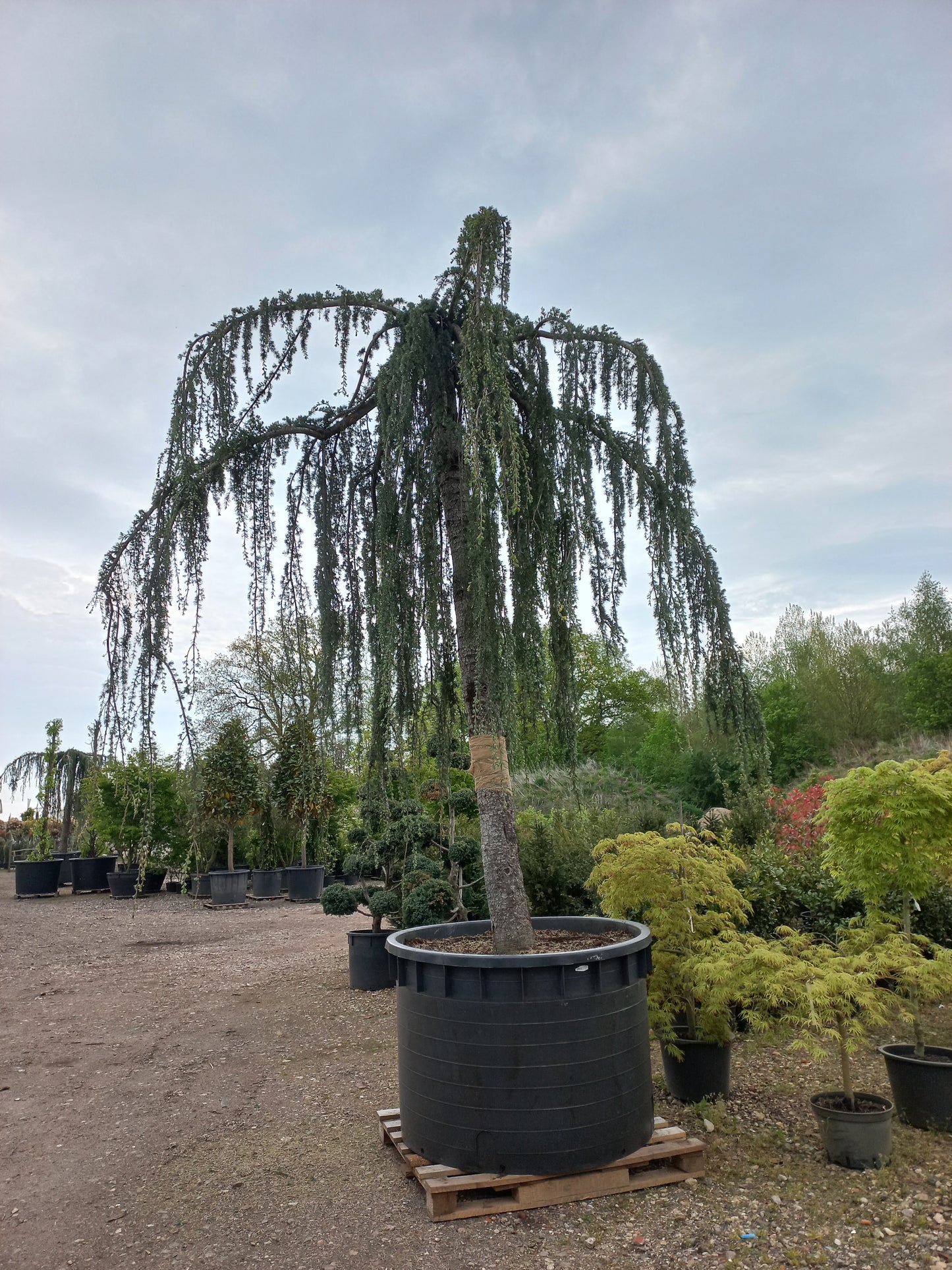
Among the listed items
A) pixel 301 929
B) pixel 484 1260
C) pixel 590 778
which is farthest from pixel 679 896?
pixel 590 778

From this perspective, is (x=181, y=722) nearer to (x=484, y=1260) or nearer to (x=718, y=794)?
(x=484, y=1260)

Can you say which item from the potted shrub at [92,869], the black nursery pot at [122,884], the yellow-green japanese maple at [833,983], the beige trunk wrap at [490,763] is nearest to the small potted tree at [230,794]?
the black nursery pot at [122,884]

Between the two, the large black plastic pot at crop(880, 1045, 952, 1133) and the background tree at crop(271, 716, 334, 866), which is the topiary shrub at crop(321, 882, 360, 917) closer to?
the background tree at crop(271, 716, 334, 866)

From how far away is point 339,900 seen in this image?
6.45 m

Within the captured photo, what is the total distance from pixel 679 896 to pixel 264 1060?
8.30 ft

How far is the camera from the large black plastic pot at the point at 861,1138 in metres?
2.74

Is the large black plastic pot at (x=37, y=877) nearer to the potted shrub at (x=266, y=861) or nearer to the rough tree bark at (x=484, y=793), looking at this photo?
the potted shrub at (x=266, y=861)

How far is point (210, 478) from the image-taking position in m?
3.44

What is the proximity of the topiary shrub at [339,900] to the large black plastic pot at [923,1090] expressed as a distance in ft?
14.3

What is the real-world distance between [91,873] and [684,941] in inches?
538

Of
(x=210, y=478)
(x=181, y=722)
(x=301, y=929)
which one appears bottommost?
(x=301, y=929)

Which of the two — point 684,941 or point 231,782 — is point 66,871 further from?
point 684,941

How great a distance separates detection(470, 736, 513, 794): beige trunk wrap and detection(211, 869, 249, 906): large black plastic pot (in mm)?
10299

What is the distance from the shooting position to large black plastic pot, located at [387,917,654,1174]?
2562mm
